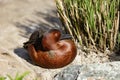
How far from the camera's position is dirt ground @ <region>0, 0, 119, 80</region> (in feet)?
11.3

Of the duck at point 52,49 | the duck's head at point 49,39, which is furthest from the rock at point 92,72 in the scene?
the duck's head at point 49,39

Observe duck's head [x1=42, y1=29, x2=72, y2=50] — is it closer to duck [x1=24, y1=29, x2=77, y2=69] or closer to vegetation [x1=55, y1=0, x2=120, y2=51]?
duck [x1=24, y1=29, x2=77, y2=69]

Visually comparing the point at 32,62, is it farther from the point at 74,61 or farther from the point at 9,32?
the point at 9,32

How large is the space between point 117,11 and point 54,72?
2.62 ft

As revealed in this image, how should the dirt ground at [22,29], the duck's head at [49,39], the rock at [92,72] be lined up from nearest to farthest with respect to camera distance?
1. the rock at [92,72]
2. the duck's head at [49,39]
3. the dirt ground at [22,29]

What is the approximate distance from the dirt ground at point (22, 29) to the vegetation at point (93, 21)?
13cm

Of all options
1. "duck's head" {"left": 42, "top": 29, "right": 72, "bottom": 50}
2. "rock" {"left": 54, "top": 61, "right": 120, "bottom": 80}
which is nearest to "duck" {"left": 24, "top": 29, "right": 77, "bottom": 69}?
"duck's head" {"left": 42, "top": 29, "right": 72, "bottom": 50}

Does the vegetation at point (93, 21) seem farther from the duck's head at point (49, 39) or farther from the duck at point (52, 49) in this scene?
the duck's head at point (49, 39)

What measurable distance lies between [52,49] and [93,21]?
1.58ft

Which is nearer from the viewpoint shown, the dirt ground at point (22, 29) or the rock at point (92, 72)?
the rock at point (92, 72)

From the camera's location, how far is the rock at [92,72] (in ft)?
10.3

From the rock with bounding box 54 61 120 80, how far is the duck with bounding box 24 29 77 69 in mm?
119

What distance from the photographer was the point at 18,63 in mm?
3506

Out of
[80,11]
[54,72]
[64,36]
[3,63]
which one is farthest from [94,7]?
[3,63]
